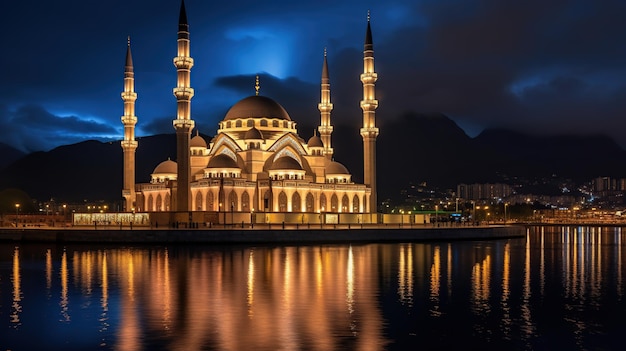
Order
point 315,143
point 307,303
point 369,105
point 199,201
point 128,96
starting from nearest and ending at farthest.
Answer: point 307,303 < point 199,201 < point 369,105 < point 128,96 < point 315,143

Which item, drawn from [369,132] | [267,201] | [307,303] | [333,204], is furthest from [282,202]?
[307,303]

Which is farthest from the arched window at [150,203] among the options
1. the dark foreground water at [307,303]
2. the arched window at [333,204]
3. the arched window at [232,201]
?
the dark foreground water at [307,303]

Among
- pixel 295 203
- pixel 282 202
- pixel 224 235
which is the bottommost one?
pixel 224 235

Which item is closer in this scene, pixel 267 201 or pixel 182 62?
pixel 182 62

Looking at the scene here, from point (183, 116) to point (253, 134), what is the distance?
561 inches

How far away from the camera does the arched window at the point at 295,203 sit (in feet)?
226

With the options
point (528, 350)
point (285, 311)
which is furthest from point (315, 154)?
point (528, 350)

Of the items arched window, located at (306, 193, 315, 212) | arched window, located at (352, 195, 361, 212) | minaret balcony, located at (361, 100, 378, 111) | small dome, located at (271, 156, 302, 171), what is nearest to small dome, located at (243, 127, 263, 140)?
small dome, located at (271, 156, 302, 171)

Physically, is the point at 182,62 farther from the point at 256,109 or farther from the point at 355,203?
the point at 355,203

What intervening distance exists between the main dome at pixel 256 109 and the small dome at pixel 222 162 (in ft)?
34.5

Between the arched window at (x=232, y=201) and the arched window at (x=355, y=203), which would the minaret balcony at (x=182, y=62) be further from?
the arched window at (x=355, y=203)

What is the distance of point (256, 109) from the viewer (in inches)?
3169

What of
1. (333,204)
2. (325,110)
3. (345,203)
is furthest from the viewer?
(325,110)

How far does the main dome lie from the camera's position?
80.2 meters
